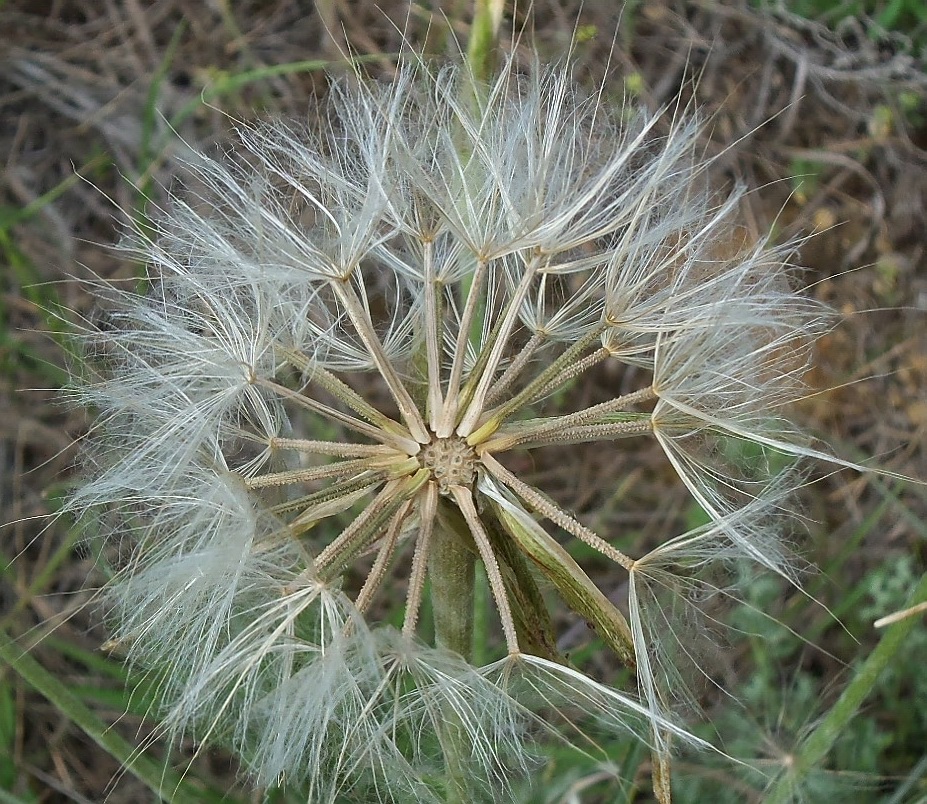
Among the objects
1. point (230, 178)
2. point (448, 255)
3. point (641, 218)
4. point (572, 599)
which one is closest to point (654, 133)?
point (641, 218)

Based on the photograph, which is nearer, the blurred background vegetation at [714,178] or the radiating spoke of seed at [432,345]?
the radiating spoke of seed at [432,345]

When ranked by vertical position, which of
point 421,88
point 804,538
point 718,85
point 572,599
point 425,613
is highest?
point 421,88

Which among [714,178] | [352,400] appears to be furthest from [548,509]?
[714,178]

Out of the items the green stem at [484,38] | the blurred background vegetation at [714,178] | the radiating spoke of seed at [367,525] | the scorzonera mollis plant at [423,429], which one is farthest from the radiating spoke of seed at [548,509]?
the blurred background vegetation at [714,178]

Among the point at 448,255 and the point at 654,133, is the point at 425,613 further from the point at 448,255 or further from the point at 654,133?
the point at 654,133

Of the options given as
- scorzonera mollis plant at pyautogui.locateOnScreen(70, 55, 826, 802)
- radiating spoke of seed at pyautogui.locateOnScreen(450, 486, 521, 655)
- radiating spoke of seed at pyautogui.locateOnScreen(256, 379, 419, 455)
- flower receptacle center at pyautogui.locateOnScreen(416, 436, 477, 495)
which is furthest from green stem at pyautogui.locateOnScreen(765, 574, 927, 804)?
radiating spoke of seed at pyautogui.locateOnScreen(256, 379, 419, 455)

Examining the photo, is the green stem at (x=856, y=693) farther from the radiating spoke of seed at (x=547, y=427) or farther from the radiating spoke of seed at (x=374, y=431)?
the radiating spoke of seed at (x=374, y=431)
